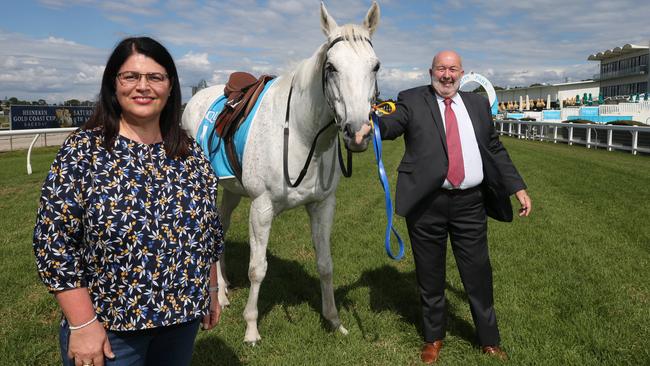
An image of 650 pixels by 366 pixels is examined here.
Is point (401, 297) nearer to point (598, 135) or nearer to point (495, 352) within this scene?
point (495, 352)

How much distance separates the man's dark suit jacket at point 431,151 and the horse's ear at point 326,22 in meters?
0.70

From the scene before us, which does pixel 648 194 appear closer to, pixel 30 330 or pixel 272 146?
pixel 272 146

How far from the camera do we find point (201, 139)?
14.3 ft

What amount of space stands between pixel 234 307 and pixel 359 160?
10590mm

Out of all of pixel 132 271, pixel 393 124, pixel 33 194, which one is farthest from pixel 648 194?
pixel 33 194

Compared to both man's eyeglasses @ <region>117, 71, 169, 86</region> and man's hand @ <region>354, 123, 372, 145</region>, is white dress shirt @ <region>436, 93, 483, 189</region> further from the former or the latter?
man's eyeglasses @ <region>117, 71, 169, 86</region>

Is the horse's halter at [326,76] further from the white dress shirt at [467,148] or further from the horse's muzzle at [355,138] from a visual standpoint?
the white dress shirt at [467,148]

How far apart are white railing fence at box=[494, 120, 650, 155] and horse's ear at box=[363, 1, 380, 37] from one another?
49.6 feet

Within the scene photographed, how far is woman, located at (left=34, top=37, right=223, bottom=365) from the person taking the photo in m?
1.50

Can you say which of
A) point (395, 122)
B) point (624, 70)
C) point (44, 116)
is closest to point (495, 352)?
point (395, 122)

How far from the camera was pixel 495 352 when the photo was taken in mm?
3346

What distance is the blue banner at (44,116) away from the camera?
67.6 ft

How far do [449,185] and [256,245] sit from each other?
5.19ft

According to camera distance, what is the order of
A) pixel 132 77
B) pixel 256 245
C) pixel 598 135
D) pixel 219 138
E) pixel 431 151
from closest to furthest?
pixel 132 77 → pixel 431 151 → pixel 256 245 → pixel 219 138 → pixel 598 135
